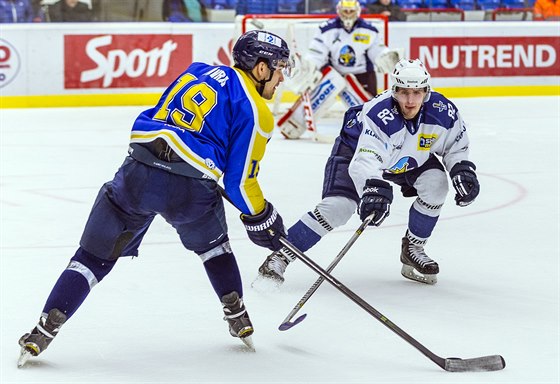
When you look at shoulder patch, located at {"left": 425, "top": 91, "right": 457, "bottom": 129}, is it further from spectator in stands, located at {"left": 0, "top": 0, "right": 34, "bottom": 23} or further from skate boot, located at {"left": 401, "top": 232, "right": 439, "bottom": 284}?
spectator in stands, located at {"left": 0, "top": 0, "right": 34, "bottom": 23}

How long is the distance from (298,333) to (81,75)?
22.9 ft

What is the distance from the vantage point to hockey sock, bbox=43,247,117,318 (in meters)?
3.04

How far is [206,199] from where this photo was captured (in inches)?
121

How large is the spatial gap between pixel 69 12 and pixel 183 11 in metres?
1.08

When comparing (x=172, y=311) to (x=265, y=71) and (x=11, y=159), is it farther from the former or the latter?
(x=11, y=159)

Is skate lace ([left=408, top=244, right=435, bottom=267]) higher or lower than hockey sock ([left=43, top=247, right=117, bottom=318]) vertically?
lower

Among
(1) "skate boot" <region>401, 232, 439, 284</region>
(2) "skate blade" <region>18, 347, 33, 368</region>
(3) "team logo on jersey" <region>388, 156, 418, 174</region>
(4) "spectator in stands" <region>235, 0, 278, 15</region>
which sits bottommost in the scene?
(1) "skate boot" <region>401, 232, 439, 284</region>

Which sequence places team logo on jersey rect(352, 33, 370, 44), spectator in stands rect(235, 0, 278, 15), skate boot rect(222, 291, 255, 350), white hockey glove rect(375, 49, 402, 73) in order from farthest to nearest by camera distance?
spectator in stands rect(235, 0, 278, 15)
team logo on jersey rect(352, 33, 370, 44)
white hockey glove rect(375, 49, 402, 73)
skate boot rect(222, 291, 255, 350)

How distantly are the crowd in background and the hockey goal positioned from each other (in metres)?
0.26

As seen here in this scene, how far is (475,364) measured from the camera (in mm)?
3105

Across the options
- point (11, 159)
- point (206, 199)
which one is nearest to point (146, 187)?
point (206, 199)

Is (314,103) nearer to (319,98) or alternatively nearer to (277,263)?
(319,98)

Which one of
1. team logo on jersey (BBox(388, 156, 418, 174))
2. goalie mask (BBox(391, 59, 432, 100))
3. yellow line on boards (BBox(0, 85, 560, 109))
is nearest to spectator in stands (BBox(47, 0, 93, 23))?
yellow line on boards (BBox(0, 85, 560, 109))

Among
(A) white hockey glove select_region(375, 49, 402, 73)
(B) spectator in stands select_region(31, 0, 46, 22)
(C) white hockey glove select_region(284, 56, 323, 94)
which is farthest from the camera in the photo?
(B) spectator in stands select_region(31, 0, 46, 22)
